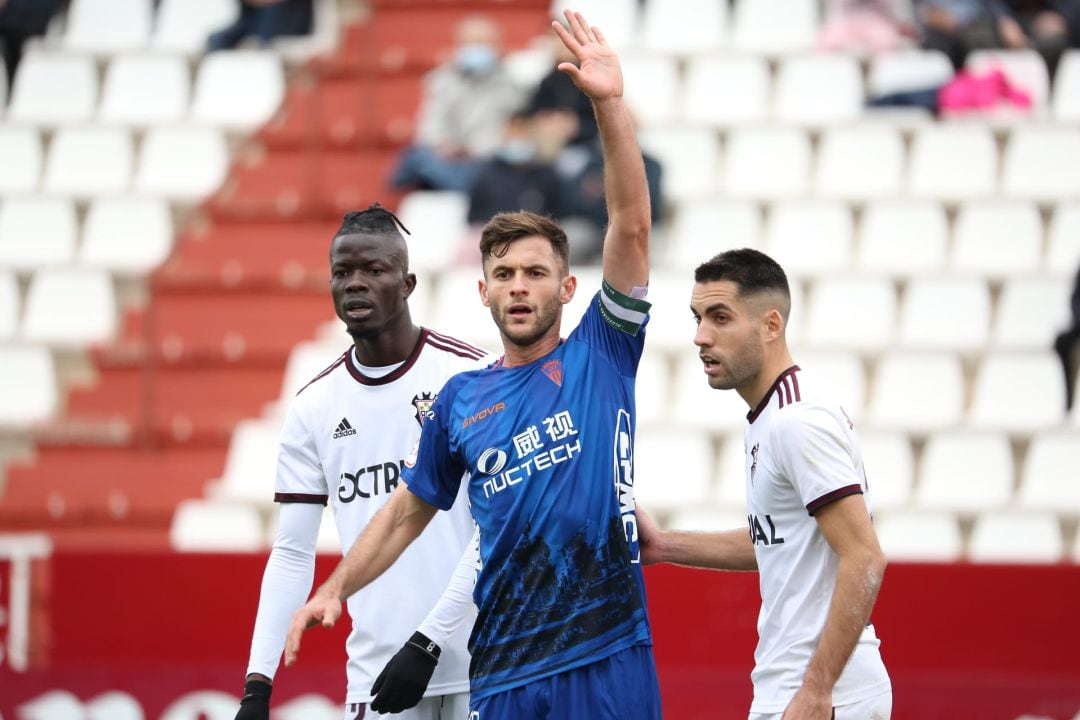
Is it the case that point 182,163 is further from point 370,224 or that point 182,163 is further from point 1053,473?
point 370,224

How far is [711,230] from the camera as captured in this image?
444 inches

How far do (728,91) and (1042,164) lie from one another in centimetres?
235

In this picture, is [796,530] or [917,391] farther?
[917,391]

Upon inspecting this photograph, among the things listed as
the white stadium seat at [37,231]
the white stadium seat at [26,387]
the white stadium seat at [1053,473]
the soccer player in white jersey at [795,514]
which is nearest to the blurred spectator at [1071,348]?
the white stadium seat at [1053,473]

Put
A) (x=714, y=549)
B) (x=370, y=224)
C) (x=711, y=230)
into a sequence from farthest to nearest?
(x=711, y=230) → (x=370, y=224) → (x=714, y=549)

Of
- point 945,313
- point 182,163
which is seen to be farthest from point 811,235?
point 182,163

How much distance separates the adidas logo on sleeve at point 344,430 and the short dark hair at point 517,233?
3.21 feet

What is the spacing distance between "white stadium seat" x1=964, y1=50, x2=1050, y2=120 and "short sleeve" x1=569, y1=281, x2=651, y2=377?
26.2 ft

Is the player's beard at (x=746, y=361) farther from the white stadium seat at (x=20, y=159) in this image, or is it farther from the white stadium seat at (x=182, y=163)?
the white stadium seat at (x=20, y=159)

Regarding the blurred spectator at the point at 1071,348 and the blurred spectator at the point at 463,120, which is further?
the blurred spectator at the point at 463,120

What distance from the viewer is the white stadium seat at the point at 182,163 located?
42.0ft

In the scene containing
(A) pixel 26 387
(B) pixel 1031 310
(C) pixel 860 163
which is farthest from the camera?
(C) pixel 860 163

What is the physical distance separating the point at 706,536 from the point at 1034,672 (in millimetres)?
3818

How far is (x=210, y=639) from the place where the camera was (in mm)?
9070
